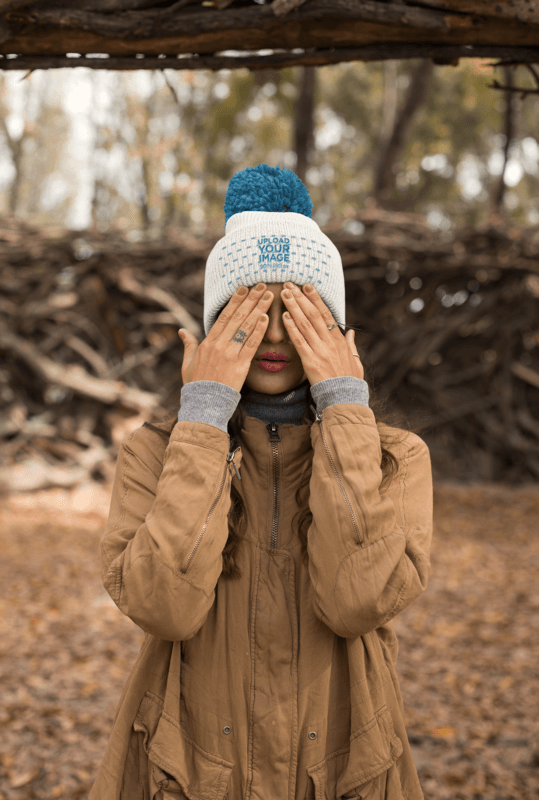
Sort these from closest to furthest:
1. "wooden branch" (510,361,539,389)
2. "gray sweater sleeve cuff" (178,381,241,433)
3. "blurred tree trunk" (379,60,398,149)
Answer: "gray sweater sleeve cuff" (178,381,241,433)
"wooden branch" (510,361,539,389)
"blurred tree trunk" (379,60,398,149)

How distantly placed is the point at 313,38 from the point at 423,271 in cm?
563

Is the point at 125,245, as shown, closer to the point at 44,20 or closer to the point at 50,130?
the point at 44,20

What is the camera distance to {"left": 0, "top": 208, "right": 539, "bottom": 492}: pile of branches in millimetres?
6918

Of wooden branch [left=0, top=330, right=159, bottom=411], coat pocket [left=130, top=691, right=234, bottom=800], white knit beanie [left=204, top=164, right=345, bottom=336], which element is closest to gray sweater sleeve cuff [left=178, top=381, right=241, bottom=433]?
white knit beanie [left=204, top=164, right=345, bottom=336]

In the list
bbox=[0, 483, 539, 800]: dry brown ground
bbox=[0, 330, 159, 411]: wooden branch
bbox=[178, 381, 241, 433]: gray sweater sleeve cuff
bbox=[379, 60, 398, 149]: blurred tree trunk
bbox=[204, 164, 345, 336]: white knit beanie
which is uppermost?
bbox=[379, 60, 398, 149]: blurred tree trunk

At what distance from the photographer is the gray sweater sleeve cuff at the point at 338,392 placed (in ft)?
4.64

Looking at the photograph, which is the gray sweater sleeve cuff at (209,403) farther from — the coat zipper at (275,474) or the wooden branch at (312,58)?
the wooden branch at (312,58)

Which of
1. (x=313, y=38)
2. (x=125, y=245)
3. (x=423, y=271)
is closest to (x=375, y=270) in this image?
(x=423, y=271)

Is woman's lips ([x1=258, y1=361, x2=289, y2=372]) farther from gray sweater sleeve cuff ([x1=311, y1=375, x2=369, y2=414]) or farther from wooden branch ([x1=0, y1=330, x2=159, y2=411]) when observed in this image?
wooden branch ([x1=0, y1=330, x2=159, y2=411])

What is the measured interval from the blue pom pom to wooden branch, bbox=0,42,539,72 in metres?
0.41

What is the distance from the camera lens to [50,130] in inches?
952

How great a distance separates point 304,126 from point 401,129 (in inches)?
63.8

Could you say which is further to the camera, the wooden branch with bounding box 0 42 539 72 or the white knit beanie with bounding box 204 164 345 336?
the wooden branch with bounding box 0 42 539 72

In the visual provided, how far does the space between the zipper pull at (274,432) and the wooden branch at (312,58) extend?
42.7 inches
